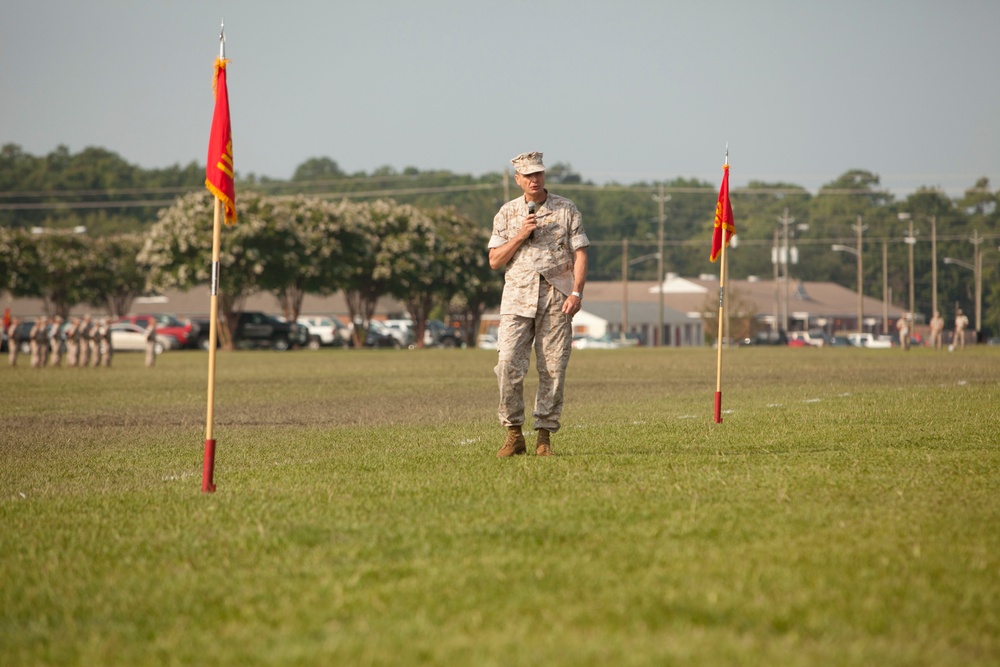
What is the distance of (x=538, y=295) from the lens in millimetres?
10789

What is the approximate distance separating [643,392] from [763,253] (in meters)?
164

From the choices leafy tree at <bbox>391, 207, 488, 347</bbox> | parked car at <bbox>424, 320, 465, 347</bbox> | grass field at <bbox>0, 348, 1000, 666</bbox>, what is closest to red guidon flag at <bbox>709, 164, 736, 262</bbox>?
grass field at <bbox>0, 348, 1000, 666</bbox>

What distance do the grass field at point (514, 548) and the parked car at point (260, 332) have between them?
189 feet

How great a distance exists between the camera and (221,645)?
4.75 meters

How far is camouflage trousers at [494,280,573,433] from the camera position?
35.3 ft

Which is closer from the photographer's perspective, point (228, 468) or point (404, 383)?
point (228, 468)

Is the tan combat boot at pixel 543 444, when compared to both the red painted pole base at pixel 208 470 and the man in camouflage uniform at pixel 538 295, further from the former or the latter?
the red painted pole base at pixel 208 470

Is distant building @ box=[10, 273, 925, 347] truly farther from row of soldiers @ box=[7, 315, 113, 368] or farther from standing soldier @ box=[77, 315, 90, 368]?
standing soldier @ box=[77, 315, 90, 368]

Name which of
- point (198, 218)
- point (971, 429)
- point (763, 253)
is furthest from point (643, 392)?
point (763, 253)

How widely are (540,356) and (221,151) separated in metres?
3.18

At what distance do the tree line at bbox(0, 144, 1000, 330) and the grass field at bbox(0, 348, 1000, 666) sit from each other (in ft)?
381

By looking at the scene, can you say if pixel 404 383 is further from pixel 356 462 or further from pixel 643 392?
pixel 356 462

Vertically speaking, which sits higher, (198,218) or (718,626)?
(198,218)

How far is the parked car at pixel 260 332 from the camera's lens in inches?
2795
